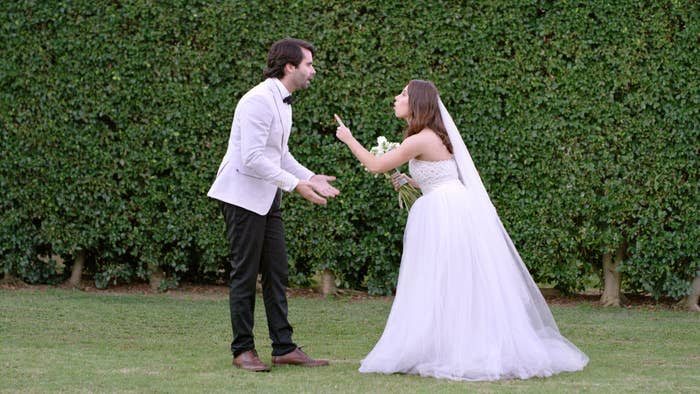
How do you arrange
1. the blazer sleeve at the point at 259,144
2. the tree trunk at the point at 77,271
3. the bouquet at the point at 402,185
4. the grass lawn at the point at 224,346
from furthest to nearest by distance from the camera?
the tree trunk at the point at 77,271, the bouquet at the point at 402,185, the blazer sleeve at the point at 259,144, the grass lawn at the point at 224,346

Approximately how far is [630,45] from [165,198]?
4327 millimetres

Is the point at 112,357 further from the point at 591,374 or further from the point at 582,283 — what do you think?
the point at 582,283

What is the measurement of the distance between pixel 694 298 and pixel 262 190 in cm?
487

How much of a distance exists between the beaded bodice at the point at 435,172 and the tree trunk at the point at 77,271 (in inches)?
183

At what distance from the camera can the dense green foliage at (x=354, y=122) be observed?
29.5 ft

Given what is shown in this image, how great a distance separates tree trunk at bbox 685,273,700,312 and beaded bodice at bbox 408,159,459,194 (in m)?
3.76

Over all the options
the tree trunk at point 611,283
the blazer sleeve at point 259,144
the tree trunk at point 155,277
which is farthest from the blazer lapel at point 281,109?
the tree trunk at point 611,283

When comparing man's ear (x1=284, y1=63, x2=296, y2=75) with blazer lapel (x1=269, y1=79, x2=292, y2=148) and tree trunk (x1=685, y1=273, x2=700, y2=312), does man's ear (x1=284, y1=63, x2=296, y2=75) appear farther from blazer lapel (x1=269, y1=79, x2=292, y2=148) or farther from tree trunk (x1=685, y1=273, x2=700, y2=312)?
tree trunk (x1=685, y1=273, x2=700, y2=312)

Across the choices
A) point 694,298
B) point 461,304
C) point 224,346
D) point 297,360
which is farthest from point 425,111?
point 694,298

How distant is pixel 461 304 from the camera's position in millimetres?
6133

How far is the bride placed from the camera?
603cm

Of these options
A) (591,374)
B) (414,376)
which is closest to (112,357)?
(414,376)

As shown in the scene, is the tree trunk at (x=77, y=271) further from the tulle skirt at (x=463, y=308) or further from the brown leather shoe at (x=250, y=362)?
the tulle skirt at (x=463, y=308)

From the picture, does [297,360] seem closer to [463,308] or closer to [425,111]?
[463,308]
